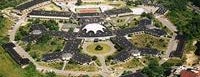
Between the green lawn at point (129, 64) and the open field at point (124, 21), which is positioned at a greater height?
the open field at point (124, 21)

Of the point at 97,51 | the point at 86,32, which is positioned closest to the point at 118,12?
the point at 86,32

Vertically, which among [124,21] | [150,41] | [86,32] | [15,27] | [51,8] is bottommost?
[150,41]

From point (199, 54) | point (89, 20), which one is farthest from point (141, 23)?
point (199, 54)

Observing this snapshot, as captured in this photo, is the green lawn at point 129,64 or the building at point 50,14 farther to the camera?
the building at point 50,14

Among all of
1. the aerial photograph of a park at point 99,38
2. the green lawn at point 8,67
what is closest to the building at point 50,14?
the aerial photograph of a park at point 99,38

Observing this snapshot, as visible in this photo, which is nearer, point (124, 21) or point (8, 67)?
point (8, 67)

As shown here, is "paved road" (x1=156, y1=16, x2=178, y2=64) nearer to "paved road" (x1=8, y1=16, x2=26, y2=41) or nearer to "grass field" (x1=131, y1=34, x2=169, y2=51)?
"grass field" (x1=131, y1=34, x2=169, y2=51)

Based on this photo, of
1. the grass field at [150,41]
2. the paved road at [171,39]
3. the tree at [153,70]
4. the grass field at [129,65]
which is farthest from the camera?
the grass field at [150,41]

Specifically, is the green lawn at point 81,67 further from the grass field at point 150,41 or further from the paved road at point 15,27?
the paved road at point 15,27

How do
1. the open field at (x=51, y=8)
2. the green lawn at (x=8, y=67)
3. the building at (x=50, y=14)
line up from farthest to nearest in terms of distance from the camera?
the open field at (x=51, y=8), the building at (x=50, y=14), the green lawn at (x=8, y=67)

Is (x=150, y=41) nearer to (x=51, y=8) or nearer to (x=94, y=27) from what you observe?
(x=94, y=27)
